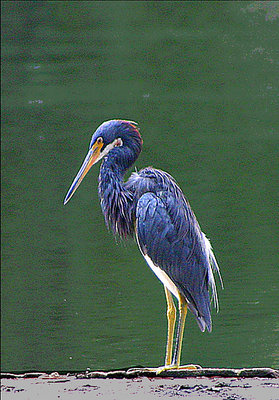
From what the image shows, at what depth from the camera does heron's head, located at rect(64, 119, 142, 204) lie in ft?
12.5

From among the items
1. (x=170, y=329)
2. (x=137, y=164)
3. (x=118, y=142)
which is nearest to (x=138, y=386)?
(x=170, y=329)

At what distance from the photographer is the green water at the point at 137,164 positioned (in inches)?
212

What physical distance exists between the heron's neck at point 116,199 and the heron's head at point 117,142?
0.12 feet

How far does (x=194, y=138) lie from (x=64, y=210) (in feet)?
8.42

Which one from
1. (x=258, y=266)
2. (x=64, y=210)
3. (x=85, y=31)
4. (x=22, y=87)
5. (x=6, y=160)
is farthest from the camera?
(x=85, y=31)

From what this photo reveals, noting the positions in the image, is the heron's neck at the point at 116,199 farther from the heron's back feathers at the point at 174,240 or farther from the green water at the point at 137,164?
the green water at the point at 137,164

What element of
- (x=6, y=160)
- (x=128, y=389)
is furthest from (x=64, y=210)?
(x=128, y=389)

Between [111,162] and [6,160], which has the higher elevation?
[111,162]

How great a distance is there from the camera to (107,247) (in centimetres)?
720

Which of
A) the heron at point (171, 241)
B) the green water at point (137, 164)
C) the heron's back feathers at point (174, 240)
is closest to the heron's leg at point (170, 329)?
the heron at point (171, 241)

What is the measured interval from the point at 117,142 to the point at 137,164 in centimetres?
528

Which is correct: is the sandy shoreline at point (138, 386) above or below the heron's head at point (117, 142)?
below

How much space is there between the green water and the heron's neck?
4.31ft

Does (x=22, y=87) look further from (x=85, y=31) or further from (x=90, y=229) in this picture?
(x=90, y=229)
